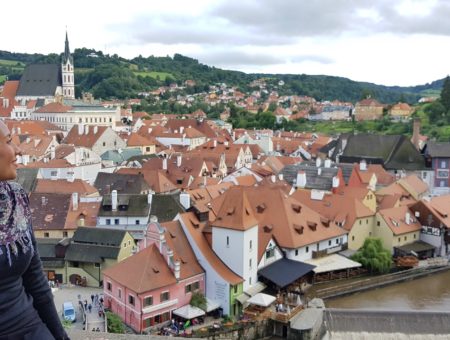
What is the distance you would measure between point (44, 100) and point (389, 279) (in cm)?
6721

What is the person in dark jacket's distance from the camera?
254 centimetres

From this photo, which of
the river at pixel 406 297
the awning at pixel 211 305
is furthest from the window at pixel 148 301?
the river at pixel 406 297

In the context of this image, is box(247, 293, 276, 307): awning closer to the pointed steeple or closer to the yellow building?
the yellow building

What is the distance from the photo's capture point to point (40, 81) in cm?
8838

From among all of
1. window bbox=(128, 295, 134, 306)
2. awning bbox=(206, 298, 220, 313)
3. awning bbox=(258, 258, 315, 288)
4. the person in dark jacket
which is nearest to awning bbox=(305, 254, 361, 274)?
awning bbox=(258, 258, 315, 288)

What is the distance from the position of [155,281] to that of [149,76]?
126781 millimetres

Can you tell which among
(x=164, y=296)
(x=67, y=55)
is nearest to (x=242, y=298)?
(x=164, y=296)

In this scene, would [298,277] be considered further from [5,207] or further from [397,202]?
[5,207]

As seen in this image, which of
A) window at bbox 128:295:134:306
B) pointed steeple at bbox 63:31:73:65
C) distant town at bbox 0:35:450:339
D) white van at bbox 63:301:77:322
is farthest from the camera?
pointed steeple at bbox 63:31:73:65

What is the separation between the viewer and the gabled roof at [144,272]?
18.8m

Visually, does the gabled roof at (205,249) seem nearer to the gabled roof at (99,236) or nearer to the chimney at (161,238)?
the chimney at (161,238)

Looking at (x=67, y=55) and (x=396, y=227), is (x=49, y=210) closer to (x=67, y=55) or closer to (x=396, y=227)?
(x=396, y=227)

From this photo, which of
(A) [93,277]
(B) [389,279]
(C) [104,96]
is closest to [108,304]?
(A) [93,277]

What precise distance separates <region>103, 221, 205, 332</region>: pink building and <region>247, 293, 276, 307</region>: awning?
189 cm
